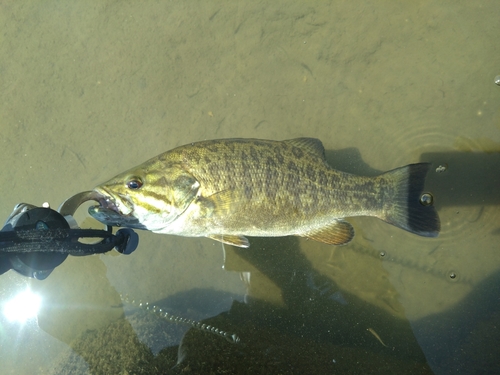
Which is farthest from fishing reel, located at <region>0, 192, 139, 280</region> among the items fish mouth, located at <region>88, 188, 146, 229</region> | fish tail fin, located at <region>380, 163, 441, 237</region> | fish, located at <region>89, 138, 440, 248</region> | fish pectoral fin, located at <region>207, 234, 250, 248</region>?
fish tail fin, located at <region>380, 163, 441, 237</region>

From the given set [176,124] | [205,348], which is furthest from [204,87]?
[205,348]

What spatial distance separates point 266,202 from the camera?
8.87ft

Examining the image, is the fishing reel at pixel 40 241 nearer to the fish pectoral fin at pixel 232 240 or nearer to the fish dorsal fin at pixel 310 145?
the fish pectoral fin at pixel 232 240

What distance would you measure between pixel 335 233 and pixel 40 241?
224 cm

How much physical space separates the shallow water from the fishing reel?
1706 mm

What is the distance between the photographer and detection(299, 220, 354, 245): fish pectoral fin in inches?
115

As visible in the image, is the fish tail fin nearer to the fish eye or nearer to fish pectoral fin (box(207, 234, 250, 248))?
fish pectoral fin (box(207, 234, 250, 248))

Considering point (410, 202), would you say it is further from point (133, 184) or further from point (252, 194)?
point (133, 184)

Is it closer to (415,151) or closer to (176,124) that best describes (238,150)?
(176,124)

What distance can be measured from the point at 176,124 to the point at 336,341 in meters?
3.08

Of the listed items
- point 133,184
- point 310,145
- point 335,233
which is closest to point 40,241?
point 133,184

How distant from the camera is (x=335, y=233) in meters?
2.94

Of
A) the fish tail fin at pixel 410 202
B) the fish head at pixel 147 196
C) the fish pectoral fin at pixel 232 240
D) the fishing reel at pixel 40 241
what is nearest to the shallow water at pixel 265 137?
the fish tail fin at pixel 410 202

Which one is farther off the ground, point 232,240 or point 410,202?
point 410,202
